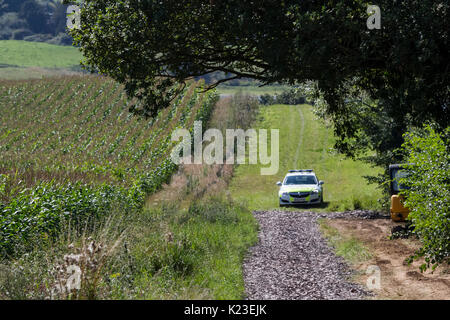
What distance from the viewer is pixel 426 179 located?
10.9 metres

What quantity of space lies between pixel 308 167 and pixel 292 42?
107 feet

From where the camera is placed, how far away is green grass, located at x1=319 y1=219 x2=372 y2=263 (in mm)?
13133

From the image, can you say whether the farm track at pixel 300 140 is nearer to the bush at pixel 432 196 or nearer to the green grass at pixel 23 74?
the bush at pixel 432 196

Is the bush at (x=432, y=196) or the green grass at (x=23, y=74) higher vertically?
the green grass at (x=23, y=74)

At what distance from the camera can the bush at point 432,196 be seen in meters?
10.0

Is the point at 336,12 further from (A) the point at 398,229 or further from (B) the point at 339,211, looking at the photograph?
(B) the point at 339,211

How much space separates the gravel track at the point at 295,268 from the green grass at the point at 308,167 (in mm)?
6842
